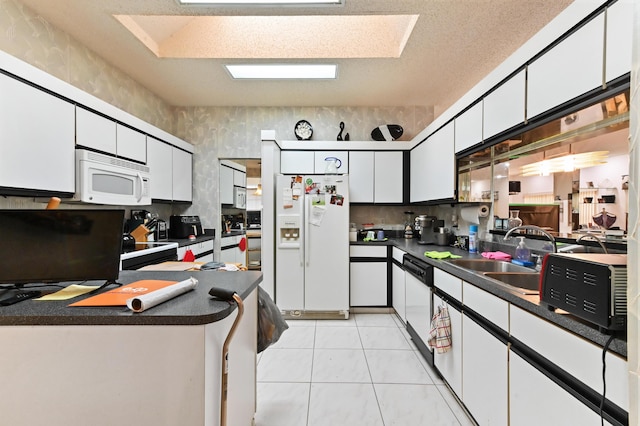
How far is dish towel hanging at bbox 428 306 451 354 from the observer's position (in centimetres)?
191

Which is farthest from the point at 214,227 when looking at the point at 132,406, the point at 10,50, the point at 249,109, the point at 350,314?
the point at 132,406

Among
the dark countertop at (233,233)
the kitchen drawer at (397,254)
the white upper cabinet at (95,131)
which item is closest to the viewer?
the white upper cabinet at (95,131)

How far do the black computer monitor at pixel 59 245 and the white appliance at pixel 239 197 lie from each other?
3.65 meters

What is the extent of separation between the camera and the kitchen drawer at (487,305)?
1357 millimetres

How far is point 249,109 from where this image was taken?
4035 millimetres

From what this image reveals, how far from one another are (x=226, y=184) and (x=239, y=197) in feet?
1.79

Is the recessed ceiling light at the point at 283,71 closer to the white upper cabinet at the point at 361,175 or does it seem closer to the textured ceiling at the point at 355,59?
the textured ceiling at the point at 355,59

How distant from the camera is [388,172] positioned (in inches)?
Answer: 149

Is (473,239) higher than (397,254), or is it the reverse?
(473,239)

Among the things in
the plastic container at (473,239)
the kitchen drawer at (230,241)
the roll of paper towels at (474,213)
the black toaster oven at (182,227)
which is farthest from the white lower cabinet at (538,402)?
the kitchen drawer at (230,241)

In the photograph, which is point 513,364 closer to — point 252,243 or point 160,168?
point 160,168

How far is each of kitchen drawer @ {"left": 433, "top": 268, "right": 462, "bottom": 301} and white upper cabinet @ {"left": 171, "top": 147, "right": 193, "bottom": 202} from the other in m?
3.15

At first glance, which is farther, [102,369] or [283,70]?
[283,70]

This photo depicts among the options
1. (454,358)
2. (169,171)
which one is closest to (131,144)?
(169,171)
